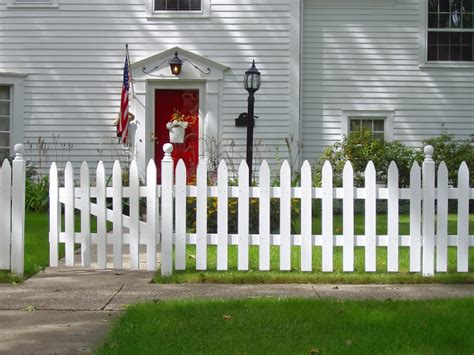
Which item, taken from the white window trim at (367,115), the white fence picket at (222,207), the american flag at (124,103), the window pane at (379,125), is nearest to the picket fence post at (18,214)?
the white fence picket at (222,207)

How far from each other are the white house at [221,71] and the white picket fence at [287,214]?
9126mm

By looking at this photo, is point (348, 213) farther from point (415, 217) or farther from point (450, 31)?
point (450, 31)

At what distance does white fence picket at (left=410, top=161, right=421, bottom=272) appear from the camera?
27.5ft

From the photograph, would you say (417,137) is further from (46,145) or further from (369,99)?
(46,145)

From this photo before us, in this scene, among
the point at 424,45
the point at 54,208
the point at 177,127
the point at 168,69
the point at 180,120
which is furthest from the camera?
the point at 424,45

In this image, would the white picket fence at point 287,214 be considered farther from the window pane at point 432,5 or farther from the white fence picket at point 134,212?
the window pane at point 432,5

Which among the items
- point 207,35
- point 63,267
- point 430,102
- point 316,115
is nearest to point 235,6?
point 207,35

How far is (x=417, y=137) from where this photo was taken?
18188mm

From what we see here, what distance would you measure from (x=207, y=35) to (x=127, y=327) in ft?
40.1

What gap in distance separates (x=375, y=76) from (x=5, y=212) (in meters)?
11.2

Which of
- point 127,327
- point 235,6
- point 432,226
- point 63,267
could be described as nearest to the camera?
point 127,327

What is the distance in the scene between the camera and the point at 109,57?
1773 cm

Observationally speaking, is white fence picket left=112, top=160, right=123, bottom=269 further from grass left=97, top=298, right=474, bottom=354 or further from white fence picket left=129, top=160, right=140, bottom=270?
grass left=97, top=298, right=474, bottom=354

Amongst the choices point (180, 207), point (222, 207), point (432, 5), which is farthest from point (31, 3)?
point (222, 207)
